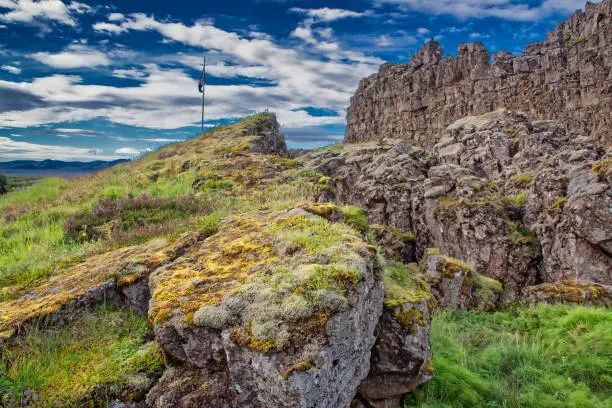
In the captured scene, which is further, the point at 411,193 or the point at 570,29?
the point at 570,29

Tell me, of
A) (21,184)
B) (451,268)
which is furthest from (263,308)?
(21,184)

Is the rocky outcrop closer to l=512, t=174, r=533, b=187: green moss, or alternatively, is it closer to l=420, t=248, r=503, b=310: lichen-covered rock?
l=512, t=174, r=533, b=187: green moss

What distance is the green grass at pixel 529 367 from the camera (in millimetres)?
5781

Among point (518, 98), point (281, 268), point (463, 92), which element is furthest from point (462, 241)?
point (463, 92)

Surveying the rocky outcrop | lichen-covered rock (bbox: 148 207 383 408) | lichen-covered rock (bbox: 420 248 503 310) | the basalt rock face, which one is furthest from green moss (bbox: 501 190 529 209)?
the basalt rock face

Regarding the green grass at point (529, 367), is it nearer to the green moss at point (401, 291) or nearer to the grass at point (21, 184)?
the green moss at point (401, 291)

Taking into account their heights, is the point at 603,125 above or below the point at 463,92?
below

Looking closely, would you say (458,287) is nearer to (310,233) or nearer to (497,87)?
(310,233)

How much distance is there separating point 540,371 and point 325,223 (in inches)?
209

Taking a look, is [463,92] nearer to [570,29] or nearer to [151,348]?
[570,29]

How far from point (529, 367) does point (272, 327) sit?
244 inches

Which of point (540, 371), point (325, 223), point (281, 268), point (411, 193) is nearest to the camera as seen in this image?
point (281, 268)

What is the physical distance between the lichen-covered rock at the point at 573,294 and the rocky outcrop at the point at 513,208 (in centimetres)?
330

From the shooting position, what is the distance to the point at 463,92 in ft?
378
